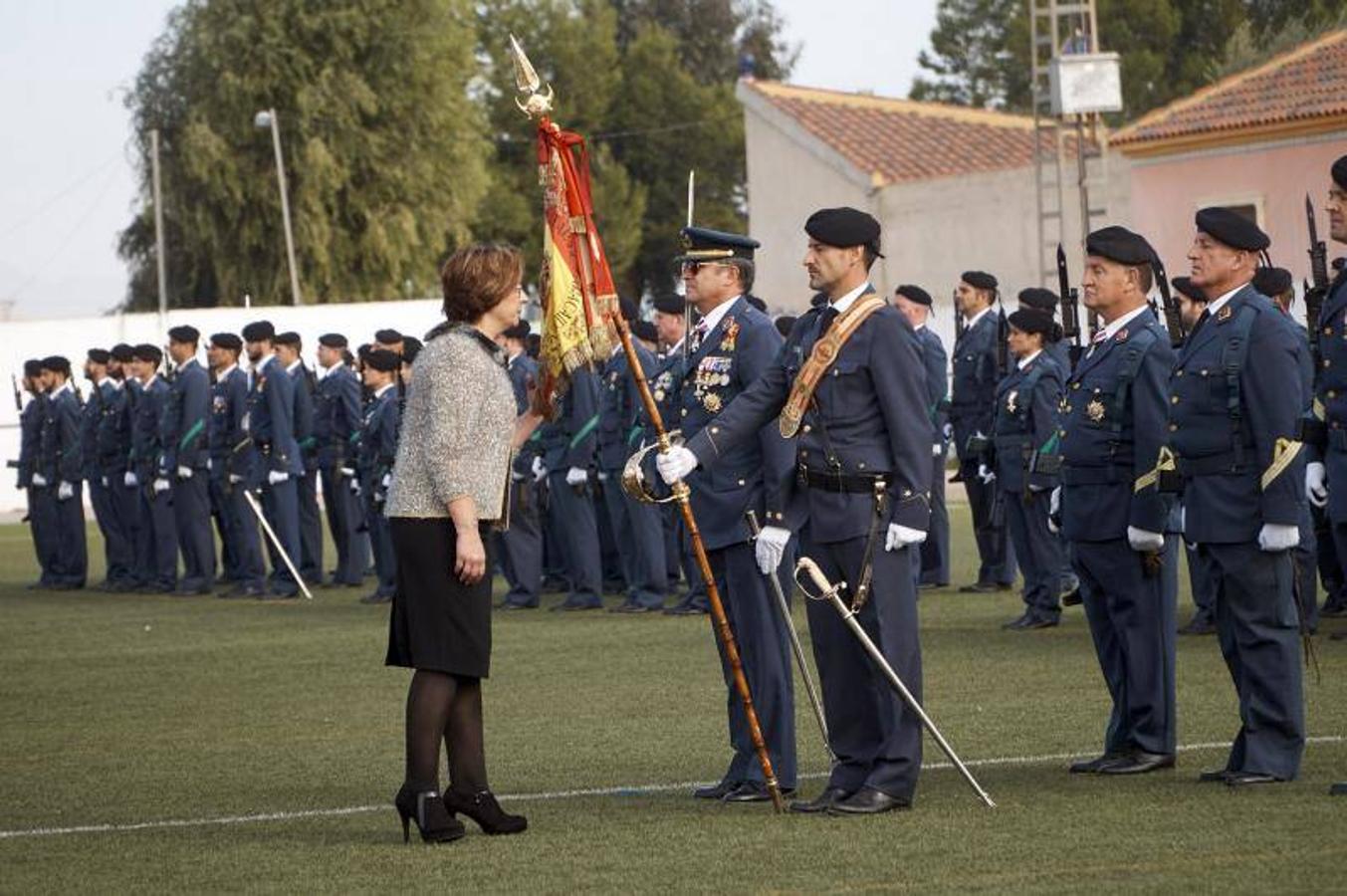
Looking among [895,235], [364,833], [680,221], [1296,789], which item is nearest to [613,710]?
[364,833]

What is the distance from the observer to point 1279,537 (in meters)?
8.39

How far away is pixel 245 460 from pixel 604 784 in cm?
1170

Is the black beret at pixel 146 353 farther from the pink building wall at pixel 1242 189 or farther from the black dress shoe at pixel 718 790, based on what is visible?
the pink building wall at pixel 1242 189

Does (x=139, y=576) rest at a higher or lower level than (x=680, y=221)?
lower

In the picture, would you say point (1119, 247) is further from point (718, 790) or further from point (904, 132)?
point (904, 132)

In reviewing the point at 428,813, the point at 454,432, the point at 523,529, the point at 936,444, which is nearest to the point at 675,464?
the point at 454,432

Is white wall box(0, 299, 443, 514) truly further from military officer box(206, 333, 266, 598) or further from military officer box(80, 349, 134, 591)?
military officer box(206, 333, 266, 598)

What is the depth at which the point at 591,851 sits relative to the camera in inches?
303

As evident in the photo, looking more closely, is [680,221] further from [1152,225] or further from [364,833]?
[364,833]

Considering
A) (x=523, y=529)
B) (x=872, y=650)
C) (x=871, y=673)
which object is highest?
(x=872, y=650)

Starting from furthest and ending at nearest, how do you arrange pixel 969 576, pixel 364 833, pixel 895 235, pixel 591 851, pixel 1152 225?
pixel 895 235, pixel 1152 225, pixel 969 576, pixel 364 833, pixel 591 851

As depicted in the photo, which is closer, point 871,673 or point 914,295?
point 871,673

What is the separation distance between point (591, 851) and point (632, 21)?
64271 mm

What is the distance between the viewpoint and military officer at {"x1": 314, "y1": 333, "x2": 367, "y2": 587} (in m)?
20.6
